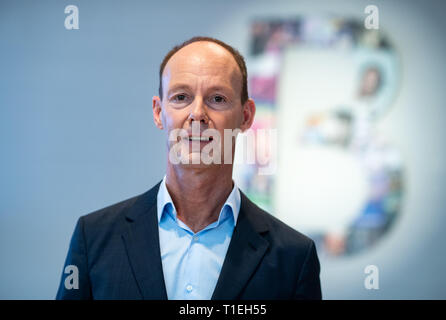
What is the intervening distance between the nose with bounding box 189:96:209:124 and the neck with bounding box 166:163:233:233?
0.63 ft

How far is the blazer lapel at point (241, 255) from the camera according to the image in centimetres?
155

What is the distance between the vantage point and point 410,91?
3.53 metres

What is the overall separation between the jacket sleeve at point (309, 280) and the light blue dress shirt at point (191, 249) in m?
0.30

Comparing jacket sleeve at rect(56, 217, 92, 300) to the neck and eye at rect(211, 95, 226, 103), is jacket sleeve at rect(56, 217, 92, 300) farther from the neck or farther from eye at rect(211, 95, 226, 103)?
eye at rect(211, 95, 226, 103)

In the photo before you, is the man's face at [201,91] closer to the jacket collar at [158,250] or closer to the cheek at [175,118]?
the cheek at [175,118]

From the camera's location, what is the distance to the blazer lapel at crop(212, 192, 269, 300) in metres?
1.55

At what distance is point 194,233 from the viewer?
5.53 ft

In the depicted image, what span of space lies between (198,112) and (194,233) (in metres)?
0.45

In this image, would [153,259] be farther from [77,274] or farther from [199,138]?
[199,138]

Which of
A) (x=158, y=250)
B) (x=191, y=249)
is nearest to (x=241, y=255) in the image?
(x=191, y=249)

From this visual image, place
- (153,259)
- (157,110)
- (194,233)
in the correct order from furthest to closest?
(157,110) → (194,233) → (153,259)

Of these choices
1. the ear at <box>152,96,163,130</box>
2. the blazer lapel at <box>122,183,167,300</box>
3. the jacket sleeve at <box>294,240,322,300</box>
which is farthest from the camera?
the ear at <box>152,96,163,130</box>

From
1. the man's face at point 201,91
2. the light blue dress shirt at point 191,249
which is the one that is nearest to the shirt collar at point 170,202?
the light blue dress shirt at point 191,249

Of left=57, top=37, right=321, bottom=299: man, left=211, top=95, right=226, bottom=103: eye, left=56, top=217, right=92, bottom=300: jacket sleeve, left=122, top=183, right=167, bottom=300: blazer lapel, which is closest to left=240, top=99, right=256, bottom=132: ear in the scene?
left=57, top=37, right=321, bottom=299: man
